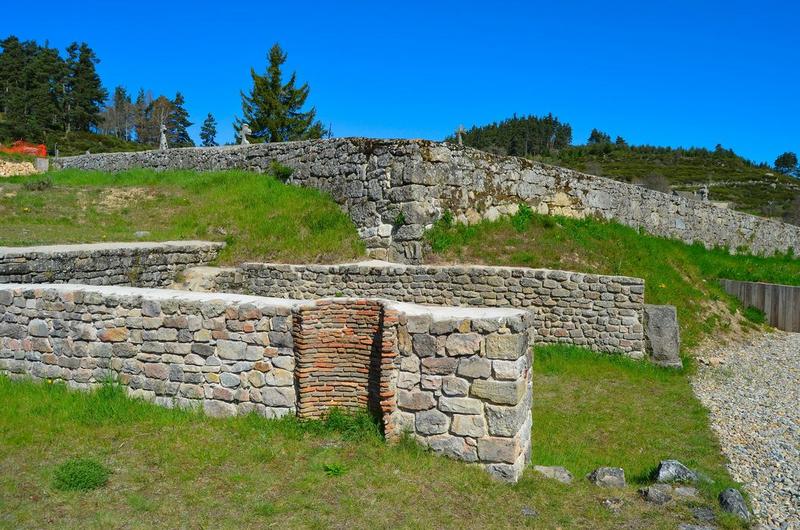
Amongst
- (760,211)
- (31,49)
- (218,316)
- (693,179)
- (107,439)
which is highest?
(31,49)

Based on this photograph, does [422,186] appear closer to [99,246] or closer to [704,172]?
[99,246]

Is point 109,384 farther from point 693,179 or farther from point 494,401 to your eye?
point 693,179

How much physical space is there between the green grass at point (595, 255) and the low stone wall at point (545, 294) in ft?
6.89

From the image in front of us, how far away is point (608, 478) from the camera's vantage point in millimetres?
5734

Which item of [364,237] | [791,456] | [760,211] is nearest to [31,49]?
[364,237]

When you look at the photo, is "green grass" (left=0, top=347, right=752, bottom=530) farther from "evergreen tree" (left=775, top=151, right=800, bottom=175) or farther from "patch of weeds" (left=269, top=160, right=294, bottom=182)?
"evergreen tree" (left=775, top=151, right=800, bottom=175)

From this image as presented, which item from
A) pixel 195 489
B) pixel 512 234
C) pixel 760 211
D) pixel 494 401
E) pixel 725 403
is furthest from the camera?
pixel 760 211

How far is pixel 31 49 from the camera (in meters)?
82.3

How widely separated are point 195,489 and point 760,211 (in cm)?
6141

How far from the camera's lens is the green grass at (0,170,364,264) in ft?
51.4

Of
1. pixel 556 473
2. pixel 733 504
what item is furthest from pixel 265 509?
pixel 733 504

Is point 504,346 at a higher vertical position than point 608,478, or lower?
higher

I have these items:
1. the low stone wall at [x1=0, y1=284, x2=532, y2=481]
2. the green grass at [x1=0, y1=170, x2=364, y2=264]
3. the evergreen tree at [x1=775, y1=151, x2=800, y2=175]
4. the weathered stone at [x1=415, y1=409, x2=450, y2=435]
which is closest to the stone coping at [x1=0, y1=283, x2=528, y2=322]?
the low stone wall at [x1=0, y1=284, x2=532, y2=481]

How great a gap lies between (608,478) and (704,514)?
2.89 ft
